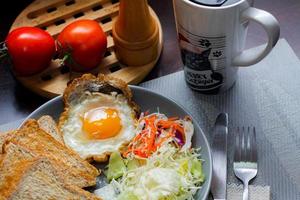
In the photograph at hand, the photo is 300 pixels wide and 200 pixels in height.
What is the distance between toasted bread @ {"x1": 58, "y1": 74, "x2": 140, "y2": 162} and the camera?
4.99 feet

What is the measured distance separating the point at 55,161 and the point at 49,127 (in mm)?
123

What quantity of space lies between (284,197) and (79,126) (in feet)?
1.88

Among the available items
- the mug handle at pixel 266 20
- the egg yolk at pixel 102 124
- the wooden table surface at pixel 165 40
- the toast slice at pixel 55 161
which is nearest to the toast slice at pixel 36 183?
the toast slice at pixel 55 161

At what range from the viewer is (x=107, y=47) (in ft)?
5.59

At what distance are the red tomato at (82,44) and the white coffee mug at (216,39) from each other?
27 centimetres

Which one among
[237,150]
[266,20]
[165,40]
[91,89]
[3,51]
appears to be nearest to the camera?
[266,20]

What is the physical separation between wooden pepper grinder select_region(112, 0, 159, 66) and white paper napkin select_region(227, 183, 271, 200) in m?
0.48

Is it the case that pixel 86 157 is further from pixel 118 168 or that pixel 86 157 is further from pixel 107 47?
pixel 107 47

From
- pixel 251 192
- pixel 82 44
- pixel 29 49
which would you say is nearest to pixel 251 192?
pixel 251 192

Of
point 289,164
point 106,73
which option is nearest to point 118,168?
point 106,73

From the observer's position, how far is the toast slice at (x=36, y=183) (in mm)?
1333

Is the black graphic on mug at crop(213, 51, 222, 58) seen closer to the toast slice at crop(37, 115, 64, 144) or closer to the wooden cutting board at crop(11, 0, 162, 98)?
the wooden cutting board at crop(11, 0, 162, 98)

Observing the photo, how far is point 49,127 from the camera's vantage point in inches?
58.8

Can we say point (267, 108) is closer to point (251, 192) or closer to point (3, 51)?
point (251, 192)
